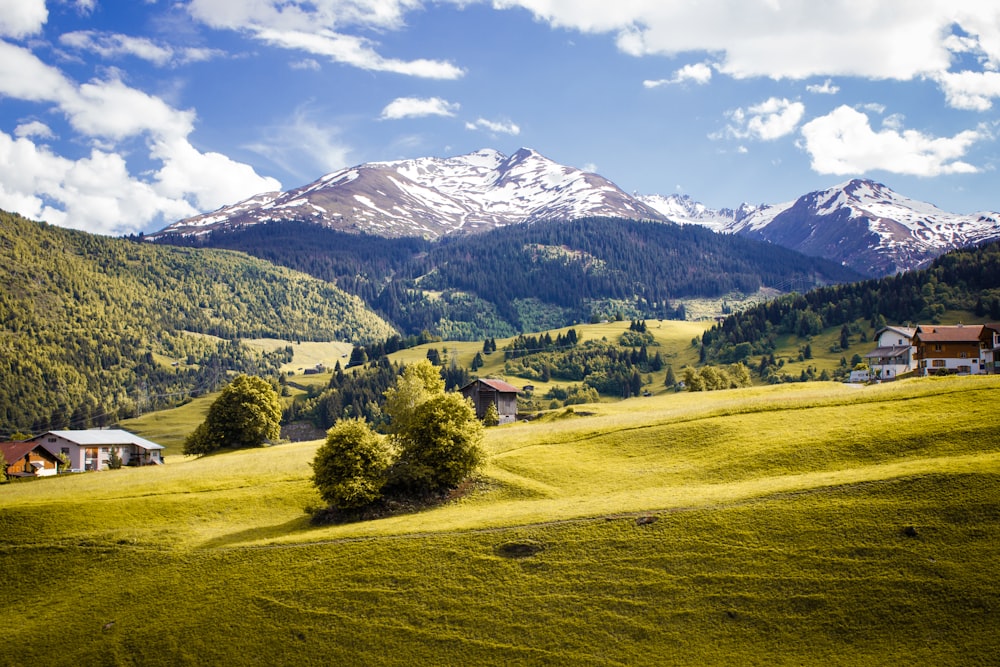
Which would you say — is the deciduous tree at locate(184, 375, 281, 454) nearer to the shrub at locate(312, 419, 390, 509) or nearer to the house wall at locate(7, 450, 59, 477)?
the house wall at locate(7, 450, 59, 477)

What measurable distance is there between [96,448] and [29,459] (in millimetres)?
10186

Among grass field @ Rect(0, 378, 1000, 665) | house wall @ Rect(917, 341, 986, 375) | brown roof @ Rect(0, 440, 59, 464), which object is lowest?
grass field @ Rect(0, 378, 1000, 665)

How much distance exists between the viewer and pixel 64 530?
62.8m

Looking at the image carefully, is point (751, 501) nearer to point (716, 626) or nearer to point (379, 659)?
point (716, 626)

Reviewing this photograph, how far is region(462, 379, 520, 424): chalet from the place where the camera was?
417 feet

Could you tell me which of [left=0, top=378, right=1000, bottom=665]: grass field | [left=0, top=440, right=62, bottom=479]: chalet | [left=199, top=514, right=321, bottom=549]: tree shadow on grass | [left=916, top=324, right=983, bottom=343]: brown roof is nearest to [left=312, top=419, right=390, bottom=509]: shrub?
[left=199, top=514, right=321, bottom=549]: tree shadow on grass

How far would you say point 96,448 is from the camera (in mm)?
134375

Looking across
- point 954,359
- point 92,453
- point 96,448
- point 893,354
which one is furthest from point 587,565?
point 893,354

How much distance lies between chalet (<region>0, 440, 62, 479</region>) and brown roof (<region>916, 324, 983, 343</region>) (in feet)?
463

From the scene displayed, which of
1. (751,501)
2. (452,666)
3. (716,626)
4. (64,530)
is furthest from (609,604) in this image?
(64,530)

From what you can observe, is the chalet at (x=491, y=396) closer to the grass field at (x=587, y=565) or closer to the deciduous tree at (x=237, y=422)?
the deciduous tree at (x=237, y=422)

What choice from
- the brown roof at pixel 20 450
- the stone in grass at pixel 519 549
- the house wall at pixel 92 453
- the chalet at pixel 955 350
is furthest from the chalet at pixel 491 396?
the stone in grass at pixel 519 549

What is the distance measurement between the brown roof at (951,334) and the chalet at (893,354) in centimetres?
1183

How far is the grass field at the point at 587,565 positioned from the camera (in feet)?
135
